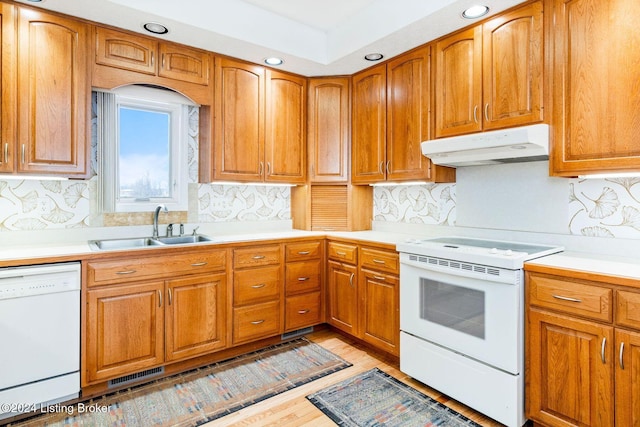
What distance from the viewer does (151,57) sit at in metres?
2.63

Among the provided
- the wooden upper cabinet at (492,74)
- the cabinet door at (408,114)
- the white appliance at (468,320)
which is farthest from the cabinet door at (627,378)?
→ the cabinet door at (408,114)

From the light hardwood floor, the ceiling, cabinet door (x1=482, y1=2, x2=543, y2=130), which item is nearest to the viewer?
the light hardwood floor

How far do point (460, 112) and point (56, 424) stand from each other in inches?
123

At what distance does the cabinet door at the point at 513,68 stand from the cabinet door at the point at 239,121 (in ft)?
5.98

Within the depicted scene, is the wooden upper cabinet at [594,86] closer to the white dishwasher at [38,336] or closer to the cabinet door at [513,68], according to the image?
the cabinet door at [513,68]

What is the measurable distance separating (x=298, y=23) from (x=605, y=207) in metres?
2.60

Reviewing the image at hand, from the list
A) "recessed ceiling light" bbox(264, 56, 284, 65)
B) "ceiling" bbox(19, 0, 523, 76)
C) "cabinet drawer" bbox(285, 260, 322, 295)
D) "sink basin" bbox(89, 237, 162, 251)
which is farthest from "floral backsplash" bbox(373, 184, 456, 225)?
"sink basin" bbox(89, 237, 162, 251)

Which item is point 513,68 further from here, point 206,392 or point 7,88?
point 7,88

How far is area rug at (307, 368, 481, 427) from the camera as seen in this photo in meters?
2.02

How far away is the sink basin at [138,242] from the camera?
2572mm

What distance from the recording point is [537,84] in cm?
212

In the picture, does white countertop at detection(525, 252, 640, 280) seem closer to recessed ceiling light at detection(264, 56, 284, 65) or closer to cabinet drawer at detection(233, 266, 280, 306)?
cabinet drawer at detection(233, 266, 280, 306)

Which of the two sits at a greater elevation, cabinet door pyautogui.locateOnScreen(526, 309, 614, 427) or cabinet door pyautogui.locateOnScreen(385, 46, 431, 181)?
cabinet door pyautogui.locateOnScreen(385, 46, 431, 181)

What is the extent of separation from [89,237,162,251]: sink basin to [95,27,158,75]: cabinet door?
1.25m
